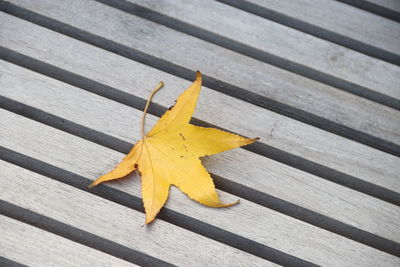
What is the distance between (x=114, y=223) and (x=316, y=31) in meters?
0.78

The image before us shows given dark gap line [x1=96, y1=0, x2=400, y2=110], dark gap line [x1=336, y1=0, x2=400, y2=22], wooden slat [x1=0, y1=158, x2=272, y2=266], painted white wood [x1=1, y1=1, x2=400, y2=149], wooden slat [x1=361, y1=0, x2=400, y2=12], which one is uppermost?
wooden slat [x1=361, y1=0, x2=400, y2=12]

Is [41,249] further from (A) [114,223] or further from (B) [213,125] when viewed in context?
(B) [213,125]

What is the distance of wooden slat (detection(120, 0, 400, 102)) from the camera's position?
129cm

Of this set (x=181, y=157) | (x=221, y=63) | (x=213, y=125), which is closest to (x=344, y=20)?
(x=221, y=63)

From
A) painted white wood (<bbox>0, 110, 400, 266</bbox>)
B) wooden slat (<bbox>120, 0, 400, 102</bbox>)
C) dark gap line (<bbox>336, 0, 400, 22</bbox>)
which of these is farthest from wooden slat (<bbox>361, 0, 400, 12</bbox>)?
painted white wood (<bbox>0, 110, 400, 266</bbox>)

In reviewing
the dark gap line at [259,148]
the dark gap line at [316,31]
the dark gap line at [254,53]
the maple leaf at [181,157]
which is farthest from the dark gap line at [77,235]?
the dark gap line at [316,31]

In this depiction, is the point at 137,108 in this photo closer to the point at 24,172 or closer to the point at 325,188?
the point at 24,172

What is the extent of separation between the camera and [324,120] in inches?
48.8

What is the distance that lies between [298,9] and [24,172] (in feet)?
2.90

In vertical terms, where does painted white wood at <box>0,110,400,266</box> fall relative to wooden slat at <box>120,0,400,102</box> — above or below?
below

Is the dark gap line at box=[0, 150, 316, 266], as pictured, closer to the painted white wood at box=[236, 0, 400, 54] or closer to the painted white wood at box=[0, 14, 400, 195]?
the painted white wood at box=[0, 14, 400, 195]

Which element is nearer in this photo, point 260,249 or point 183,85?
point 260,249

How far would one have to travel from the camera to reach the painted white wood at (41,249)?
1.08 meters

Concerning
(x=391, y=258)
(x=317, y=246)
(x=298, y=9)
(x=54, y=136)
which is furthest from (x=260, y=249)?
(x=298, y=9)
